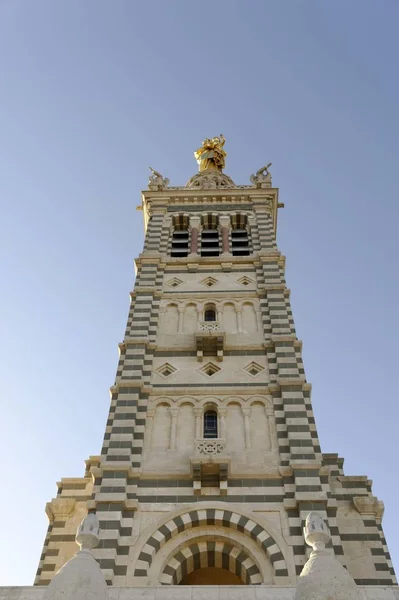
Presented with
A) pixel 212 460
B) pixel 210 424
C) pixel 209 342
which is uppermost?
pixel 209 342

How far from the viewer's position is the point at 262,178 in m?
33.2

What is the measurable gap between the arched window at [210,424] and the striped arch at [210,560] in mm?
3365

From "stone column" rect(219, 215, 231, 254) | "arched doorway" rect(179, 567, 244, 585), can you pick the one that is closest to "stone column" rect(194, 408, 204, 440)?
"arched doorway" rect(179, 567, 244, 585)

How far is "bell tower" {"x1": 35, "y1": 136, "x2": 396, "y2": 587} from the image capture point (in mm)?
15859

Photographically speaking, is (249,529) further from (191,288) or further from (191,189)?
(191,189)

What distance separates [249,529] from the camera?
1603 cm

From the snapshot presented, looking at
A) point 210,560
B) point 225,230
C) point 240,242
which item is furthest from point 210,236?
point 210,560

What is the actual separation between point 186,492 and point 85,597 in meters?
7.67

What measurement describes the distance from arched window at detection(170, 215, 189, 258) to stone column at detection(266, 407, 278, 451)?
10292 millimetres

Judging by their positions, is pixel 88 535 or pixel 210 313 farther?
pixel 210 313

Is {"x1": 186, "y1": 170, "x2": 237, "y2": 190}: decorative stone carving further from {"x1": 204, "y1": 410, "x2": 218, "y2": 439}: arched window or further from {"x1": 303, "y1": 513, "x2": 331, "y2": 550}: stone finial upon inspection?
{"x1": 303, "y1": 513, "x2": 331, "y2": 550}: stone finial

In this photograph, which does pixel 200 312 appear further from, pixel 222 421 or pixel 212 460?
pixel 212 460

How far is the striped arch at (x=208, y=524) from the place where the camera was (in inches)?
603

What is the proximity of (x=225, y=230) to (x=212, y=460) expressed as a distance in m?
14.0
